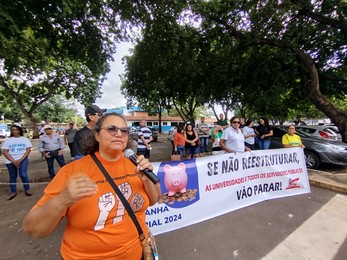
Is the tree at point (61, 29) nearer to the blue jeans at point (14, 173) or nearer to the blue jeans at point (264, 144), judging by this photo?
the blue jeans at point (14, 173)

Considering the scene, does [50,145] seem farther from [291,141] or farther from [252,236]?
[291,141]

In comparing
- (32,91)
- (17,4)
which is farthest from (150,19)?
(32,91)

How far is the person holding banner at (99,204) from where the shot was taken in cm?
111

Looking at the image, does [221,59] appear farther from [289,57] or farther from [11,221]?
[11,221]

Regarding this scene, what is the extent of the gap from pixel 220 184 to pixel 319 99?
635cm

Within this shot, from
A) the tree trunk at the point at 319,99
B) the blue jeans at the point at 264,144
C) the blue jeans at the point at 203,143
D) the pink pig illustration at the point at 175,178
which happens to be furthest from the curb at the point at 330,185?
the blue jeans at the point at 203,143

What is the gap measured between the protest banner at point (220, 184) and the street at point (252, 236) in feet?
0.57

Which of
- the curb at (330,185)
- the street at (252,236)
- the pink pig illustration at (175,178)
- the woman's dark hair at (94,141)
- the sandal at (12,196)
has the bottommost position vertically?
the sandal at (12,196)

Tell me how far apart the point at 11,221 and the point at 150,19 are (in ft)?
21.0

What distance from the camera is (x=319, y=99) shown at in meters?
7.31

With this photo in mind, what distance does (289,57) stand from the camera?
8164 millimetres

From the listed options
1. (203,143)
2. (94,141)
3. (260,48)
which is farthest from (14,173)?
(260,48)

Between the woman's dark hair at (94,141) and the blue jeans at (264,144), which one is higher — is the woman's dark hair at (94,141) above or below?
above

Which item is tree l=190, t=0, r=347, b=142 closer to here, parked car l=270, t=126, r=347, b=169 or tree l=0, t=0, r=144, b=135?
parked car l=270, t=126, r=347, b=169
